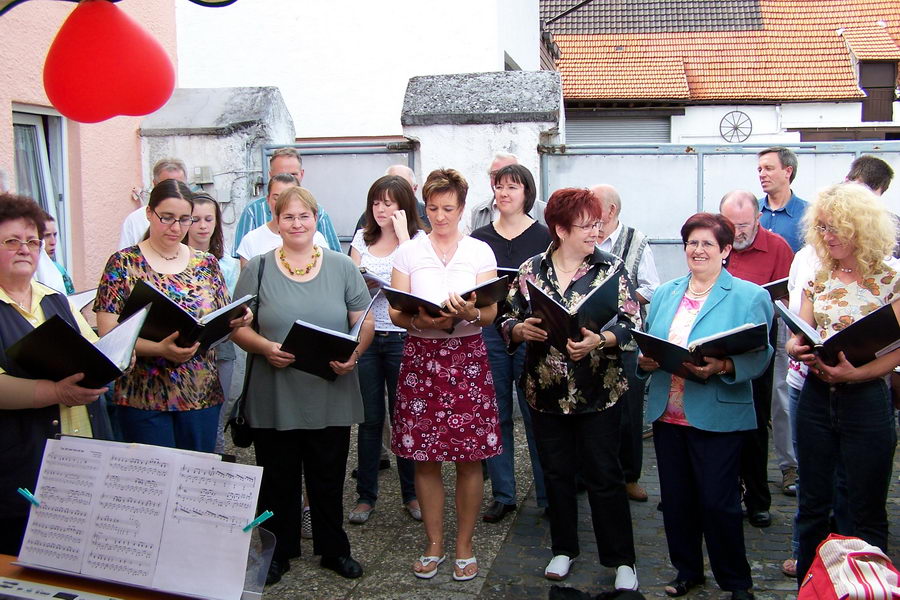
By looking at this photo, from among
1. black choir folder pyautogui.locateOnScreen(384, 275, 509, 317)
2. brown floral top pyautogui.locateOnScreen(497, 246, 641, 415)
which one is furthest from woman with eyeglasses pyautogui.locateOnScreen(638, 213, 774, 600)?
black choir folder pyautogui.locateOnScreen(384, 275, 509, 317)

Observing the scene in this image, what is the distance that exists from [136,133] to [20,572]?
556cm

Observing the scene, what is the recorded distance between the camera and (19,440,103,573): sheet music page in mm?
2650

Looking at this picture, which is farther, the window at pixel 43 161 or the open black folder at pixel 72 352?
the window at pixel 43 161

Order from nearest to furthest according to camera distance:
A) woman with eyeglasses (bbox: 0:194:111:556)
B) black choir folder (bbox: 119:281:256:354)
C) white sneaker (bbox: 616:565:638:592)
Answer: woman with eyeglasses (bbox: 0:194:111:556) → black choir folder (bbox: 119:281:256:354) → white sneaker (bbox: 616:565:638:592)

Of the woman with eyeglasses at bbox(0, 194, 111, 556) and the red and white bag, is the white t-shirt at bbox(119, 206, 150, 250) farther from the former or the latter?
the red and white bag

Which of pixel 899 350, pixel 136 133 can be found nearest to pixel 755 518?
pixel 899 350

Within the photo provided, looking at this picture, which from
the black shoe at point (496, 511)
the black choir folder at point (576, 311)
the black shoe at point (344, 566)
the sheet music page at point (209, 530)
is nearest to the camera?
the sheet music page at point (209, 530)

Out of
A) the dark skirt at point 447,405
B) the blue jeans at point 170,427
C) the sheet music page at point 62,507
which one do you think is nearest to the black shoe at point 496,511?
the dark skirt at point 447,405

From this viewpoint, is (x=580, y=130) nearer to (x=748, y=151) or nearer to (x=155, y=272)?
(x=748, y=151)

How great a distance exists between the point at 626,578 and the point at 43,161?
5466 millimetres

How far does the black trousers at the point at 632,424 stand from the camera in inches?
210

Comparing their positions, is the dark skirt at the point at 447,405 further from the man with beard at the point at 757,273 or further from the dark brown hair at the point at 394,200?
the man with beard at the point at 757,273

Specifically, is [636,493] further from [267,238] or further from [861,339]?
[267,238]

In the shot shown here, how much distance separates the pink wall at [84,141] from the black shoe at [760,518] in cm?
544
